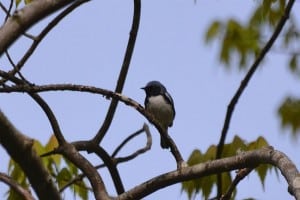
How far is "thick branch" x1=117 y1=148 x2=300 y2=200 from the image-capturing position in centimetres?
227

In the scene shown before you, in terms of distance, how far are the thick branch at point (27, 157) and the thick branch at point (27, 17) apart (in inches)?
16.4

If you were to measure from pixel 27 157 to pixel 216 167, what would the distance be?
0.79 m

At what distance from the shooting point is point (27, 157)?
6.70ft

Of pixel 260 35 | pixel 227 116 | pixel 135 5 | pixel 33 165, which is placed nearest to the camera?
pixel 33 165

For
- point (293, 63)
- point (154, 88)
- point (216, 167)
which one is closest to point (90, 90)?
point (216, 167)

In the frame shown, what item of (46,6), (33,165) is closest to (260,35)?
(33,165)

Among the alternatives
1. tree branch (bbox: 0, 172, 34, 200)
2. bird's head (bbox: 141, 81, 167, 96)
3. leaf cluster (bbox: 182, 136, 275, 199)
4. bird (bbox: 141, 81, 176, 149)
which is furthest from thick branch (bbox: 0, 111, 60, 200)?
bird's head (bbox: 141, 81, 167, 96)

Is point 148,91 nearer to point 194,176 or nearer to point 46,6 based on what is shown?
point 194,176

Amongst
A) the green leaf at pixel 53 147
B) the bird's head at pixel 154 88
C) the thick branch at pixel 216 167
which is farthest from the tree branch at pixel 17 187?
the bird's head at pixel 154 88

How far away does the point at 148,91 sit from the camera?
848 cm

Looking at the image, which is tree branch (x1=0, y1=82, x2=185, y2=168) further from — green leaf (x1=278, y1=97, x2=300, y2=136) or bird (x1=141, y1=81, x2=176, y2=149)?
bird (x1=141, y1=81, x2=176, y2=149)

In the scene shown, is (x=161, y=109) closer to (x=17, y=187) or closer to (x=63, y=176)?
(x=63, y=176)

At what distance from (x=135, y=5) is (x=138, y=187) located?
1.43 meters

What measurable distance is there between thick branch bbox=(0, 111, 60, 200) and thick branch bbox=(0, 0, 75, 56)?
0.42 metres
